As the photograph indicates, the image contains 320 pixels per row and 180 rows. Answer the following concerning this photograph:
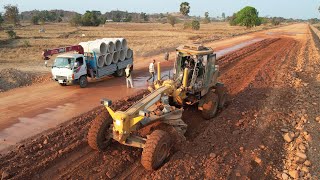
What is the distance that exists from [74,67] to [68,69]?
0.35 metres

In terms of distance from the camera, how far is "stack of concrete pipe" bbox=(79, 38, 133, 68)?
18.9 meters

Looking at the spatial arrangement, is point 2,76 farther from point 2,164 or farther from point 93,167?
point 93,167

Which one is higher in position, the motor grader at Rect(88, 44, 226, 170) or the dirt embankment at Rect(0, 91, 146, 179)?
the motor grader at Rect(88, 44, 226, 170)

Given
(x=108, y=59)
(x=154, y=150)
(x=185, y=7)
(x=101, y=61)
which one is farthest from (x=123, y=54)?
(x=185, y=7)

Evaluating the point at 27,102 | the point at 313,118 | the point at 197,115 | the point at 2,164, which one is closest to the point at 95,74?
the point at 27,102

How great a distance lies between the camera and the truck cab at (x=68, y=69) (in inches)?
673

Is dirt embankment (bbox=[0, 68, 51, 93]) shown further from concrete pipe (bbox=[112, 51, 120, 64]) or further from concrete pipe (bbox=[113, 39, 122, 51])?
concrete pipe (bbox=[113, 39, 122, 51])

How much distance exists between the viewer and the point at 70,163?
8359 mm

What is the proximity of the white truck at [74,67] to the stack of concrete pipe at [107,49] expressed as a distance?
1.20ft

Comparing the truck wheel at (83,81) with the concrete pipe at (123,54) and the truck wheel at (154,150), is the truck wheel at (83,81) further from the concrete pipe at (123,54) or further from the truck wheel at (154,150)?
the truck wheel at (154,150)

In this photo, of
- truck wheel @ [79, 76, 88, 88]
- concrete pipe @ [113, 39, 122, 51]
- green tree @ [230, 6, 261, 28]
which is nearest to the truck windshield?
truck wheel @ [79, 76, 88, 88]

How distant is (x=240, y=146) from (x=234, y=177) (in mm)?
1778

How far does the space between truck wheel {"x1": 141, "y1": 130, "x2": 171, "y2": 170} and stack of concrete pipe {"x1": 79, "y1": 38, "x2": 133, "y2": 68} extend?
40.0 ft

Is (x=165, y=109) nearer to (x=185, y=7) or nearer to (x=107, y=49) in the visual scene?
(x=107, y=49)
